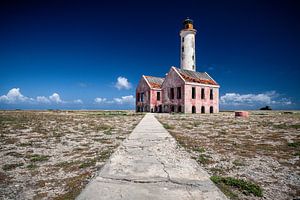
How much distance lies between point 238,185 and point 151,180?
1689mm

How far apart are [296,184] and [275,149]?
11.4 feet

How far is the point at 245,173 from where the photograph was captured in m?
4.73

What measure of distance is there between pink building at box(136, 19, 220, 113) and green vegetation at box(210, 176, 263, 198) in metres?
29.1

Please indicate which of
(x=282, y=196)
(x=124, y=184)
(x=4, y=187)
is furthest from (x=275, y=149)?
(x=4, y=187)

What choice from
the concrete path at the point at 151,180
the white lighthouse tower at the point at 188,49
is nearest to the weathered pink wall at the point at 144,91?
the white lighthouse tower at the point at 188,49

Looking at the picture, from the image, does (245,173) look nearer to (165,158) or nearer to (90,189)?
(165,158)

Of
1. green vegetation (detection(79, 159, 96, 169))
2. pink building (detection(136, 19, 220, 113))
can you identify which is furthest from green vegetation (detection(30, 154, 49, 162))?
pink building (detection(136, 19, 220, 113))

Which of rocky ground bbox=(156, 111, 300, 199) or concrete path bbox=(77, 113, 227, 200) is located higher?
concrete path bbox=(77, 113, 227, 200)

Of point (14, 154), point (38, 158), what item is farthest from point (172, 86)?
point (38, 158)

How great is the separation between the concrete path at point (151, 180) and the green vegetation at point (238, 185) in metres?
0.23

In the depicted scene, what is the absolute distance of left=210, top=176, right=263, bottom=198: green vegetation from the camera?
369 cm

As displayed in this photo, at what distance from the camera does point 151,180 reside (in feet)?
12.4

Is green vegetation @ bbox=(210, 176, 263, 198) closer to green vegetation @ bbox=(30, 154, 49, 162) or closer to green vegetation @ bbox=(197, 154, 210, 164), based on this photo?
green vegetation @ bbox=(197, 154, 210, 164)

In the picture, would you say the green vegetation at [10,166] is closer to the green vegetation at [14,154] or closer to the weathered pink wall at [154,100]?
the green vegetation at [14,154]
